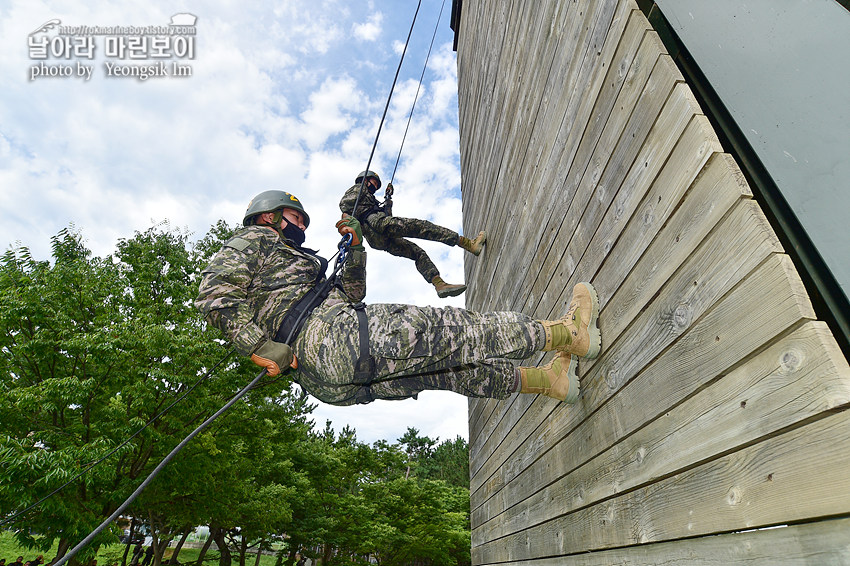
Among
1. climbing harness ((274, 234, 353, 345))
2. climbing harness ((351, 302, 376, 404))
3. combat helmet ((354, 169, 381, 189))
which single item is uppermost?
combat helmet ((354, 169, 381, 189))

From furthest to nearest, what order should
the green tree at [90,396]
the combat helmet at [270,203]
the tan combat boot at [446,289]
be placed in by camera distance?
the green tree at [90,396] < the tan combat boot at [446,289] < the combat helmet at [270,203]

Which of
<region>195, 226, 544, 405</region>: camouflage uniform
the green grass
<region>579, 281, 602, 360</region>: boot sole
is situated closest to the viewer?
<region>579, 281, 602, 360</region>: boot sole

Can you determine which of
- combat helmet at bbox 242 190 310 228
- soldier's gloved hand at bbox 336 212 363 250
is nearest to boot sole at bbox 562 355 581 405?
soldier's gloved hand at bbox 336 212 363 250

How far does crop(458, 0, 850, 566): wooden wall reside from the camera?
953 mm

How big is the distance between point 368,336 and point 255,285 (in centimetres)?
77

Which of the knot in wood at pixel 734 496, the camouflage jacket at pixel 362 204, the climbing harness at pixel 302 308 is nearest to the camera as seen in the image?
the knot in wood at pixel 734 496

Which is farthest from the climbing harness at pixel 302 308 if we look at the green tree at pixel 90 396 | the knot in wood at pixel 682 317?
the green tree at pixel 90 396

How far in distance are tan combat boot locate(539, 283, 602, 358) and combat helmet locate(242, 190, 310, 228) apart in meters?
1.68

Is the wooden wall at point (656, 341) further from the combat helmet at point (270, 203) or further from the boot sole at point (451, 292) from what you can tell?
the boot sole at point (451, 292)

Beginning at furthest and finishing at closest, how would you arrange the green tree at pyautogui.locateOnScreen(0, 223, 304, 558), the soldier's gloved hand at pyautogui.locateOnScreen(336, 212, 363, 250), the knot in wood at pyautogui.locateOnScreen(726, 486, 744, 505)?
1. the green tree at pyautogui.locateOnScreen(0, 223, 304, 558)
2. the soldier's gloved hand at pyautogui.locateOnScreen(336, 212, 363, 250)
3. the knot in wood at pyautogui.locateOnScreen(726, 486, 744, 505)

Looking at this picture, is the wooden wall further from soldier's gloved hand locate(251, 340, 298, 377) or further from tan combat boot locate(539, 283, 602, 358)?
soldier's gloved hand locate(251, 340, 298, 377)

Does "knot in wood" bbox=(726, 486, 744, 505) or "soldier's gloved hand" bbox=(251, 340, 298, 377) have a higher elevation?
"soldier's gloved hand" bbox=(251, 340, 298, 377)

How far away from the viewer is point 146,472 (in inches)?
332

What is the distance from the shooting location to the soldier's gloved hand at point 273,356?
2141mm
